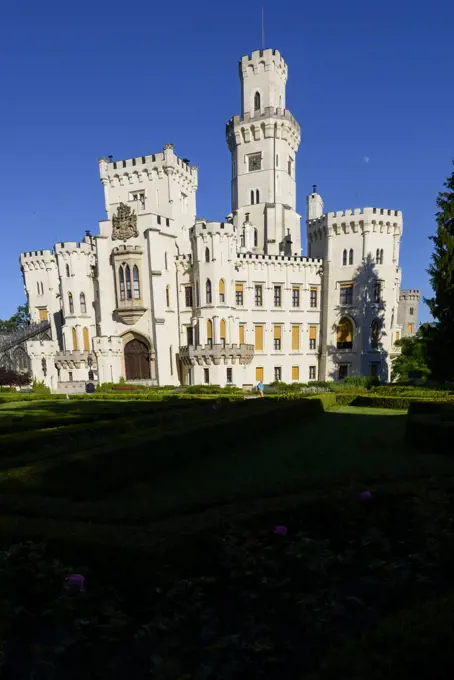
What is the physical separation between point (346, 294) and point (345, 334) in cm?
423

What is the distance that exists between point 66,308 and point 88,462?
106ft

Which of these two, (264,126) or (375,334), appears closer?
(375,334)

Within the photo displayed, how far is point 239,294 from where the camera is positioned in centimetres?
3616

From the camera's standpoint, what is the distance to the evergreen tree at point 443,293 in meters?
21.6

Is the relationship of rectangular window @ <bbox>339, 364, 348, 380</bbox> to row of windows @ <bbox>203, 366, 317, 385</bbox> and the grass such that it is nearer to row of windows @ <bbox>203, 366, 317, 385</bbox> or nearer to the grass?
row of windows @ <bbox>203, 366, 317, 385</bbox>

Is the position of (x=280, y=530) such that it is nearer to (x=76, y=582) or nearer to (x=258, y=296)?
(x=76, y=582)

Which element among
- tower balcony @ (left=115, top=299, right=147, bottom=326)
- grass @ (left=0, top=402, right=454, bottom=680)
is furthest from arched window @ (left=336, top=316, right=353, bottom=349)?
grass @ (left=0, top=402, right=454, bottom=680)

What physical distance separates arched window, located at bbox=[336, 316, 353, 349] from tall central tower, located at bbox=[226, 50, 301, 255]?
10058mm

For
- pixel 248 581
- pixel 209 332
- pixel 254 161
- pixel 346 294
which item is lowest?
pixel 248 581

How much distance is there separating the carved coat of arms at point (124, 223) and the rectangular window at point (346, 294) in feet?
70.7

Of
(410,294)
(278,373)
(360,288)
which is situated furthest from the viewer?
(410,294)

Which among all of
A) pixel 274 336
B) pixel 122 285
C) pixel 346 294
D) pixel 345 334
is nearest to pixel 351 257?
pixel 346 294

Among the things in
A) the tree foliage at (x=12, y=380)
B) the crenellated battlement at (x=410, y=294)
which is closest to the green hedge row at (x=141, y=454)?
the tree foliage at (x=12, y=380)

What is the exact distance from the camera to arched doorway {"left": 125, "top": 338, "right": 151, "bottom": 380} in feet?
115
